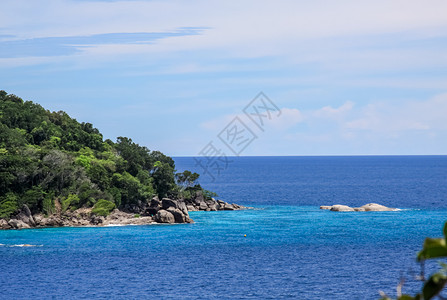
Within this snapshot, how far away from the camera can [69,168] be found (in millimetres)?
95062

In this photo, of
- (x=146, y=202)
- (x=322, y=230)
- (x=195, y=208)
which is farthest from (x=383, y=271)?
(x=195, y=208)

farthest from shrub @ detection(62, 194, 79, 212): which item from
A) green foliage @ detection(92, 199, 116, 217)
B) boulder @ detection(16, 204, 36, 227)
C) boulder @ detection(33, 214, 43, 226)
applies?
boulder @ detection(16, 204, 36, 227)

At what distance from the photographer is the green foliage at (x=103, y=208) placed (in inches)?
3649

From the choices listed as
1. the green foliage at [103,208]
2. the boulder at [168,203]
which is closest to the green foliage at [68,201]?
the green foliage at [103,208]

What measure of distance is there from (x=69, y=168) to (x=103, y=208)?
898 centimetres

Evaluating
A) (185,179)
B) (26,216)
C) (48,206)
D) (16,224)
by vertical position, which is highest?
(185,179)

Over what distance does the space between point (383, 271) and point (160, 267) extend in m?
23.3

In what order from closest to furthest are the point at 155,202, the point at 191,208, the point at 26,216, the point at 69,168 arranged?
the point at 26,216 < the point at 69,168 < the point at 155,202 < the point at 191,208

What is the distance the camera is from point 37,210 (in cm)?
9000

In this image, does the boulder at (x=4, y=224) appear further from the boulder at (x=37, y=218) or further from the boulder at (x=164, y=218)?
the boulder at (x=164, y=218)

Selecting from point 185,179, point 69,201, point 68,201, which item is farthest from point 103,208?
point 185,179

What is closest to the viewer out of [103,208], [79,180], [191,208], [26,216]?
[26,216]

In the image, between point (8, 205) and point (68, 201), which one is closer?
point (8, 205)

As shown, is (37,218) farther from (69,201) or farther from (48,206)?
(69,201)
